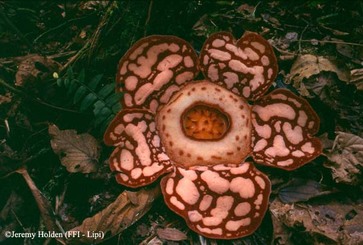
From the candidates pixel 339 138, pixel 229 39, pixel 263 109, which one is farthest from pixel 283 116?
pixel 229 39

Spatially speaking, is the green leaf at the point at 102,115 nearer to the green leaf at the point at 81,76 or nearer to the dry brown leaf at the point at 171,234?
the green leaf at the point at 81,76

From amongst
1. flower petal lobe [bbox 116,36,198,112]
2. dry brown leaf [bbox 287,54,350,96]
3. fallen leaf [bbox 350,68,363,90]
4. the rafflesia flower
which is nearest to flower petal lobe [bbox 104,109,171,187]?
the rafflesia flower

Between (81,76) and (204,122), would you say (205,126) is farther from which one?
(81,76)

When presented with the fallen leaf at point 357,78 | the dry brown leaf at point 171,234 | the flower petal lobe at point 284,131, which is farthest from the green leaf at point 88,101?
the fallen leaf at point 357,78

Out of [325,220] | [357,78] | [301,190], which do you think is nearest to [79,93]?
[301,190]

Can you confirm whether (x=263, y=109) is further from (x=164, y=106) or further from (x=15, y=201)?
(x=15, y=201)

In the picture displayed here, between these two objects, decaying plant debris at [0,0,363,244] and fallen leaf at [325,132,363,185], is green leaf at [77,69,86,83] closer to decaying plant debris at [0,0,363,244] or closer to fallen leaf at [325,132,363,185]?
decaying plant debris at [0,0,363,244]

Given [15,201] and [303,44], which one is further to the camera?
[303,44]
